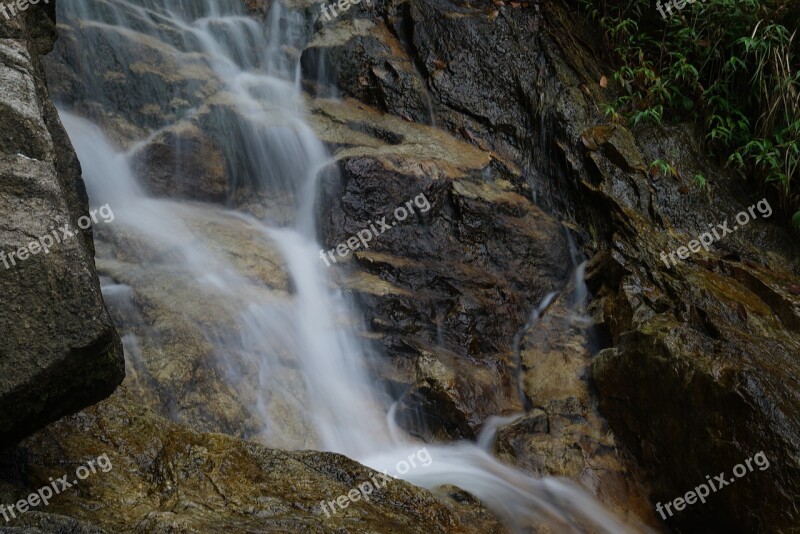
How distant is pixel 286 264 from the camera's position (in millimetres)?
5973

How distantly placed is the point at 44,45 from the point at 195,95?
323 centimetres

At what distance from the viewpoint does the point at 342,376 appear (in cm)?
530

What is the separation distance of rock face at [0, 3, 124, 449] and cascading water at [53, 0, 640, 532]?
6.93 ft

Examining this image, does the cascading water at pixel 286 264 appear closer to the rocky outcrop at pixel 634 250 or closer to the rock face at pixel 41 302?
the rocky outcrop at pixel 634 250

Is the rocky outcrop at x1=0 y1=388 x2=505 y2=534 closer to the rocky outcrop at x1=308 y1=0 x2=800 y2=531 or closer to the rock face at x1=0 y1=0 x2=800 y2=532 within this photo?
the rock face at x1=0 y1=0 x2=800 y2=532

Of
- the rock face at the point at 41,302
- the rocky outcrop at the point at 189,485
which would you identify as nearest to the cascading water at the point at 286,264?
the rocky outcrop at the point at 189,485

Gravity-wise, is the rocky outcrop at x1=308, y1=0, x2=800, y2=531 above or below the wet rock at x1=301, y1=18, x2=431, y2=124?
below

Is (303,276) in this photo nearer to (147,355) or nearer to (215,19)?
(147,355)

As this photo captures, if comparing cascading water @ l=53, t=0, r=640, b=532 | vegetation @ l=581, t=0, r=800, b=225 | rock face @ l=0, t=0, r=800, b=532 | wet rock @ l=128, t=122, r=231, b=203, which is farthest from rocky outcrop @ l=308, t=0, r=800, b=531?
wet rock @ l=128, t=122, r=231, b=203

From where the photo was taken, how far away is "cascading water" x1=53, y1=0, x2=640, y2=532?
4605mm

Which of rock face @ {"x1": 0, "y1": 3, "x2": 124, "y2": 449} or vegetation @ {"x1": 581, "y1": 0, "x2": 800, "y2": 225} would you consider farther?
vegetation @ {"x1": 581, "y1": 0, "x2": 800, "y2": 225}

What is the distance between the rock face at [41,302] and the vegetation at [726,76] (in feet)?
20.7

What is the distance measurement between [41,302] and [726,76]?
7.65 meters

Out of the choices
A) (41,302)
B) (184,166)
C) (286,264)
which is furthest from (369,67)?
(41,302)
